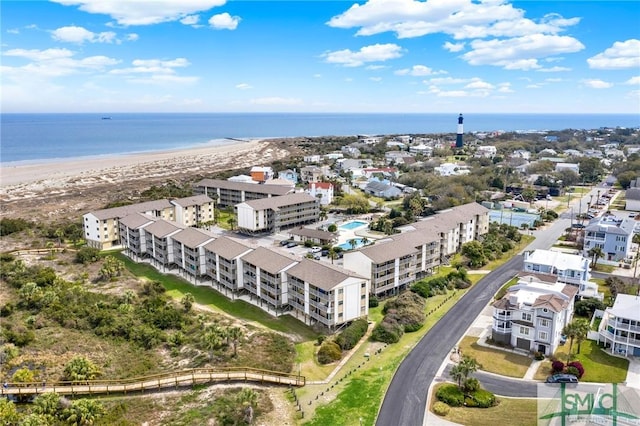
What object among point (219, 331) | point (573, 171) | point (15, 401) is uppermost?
point (573, 171)

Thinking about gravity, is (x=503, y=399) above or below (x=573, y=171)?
below

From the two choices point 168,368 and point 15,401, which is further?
point 168,368

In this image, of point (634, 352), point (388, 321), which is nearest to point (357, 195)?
point (388, 321)

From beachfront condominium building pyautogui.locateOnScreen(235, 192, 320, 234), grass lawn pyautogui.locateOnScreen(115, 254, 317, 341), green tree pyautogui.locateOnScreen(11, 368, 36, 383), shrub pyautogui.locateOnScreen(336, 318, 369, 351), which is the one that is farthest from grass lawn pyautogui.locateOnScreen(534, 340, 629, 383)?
beachfront condominium building pyautogui.locateOnScreen(235, 192, 320, 234)

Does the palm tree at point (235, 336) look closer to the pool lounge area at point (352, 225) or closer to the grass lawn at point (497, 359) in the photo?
the grass lawn at point (497, 359)

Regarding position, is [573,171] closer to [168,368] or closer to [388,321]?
[388,321]

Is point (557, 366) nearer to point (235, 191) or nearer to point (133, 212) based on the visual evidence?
point (133, 212)

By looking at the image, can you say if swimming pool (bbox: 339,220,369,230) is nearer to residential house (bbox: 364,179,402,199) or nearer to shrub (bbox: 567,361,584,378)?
residential house (bbox: 364,179,402,199)

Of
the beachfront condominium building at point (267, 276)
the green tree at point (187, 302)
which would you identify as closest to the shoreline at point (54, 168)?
the green tree at point (187, 302)
